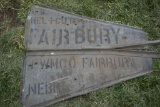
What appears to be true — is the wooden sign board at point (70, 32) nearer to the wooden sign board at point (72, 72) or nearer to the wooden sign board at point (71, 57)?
the wooden sign board at point (71, 57)

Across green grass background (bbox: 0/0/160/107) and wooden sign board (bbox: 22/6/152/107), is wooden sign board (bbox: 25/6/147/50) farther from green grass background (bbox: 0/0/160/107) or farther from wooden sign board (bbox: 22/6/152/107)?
green grass background (bbox: 0/0/160/107)

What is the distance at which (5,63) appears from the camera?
3137mm

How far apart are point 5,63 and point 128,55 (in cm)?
129

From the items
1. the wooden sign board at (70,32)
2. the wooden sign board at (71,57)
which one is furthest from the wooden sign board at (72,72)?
the wooden sign board at (70,32)

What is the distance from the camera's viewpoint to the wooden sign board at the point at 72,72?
2.88m

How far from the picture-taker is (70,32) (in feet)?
10.8

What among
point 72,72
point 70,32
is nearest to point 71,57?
point 72,72

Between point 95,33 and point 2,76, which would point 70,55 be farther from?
point 2,76

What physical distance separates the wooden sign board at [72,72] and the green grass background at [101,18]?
8cm

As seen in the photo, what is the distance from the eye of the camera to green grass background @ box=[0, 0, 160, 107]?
2920 millimetres

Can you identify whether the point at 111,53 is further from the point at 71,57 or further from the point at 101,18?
the point at 101,18

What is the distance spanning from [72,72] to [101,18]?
85 centimetres

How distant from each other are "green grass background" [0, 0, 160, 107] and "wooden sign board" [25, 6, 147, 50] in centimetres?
12

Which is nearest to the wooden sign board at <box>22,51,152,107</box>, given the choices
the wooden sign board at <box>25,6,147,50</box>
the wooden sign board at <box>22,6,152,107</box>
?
the wooden sign board at <box>22,6,152,107</box>
